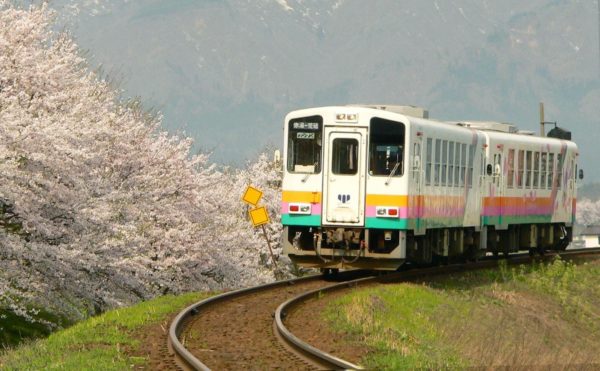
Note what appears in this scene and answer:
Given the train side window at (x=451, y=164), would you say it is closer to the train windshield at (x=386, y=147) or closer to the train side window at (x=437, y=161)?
the train side window at (x=437, y=161)

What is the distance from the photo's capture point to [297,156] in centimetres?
2511

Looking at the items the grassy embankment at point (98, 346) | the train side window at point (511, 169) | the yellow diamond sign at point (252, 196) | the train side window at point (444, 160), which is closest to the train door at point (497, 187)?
the train side window at point (511, 169)

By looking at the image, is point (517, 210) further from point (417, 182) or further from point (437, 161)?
point (417, 182)

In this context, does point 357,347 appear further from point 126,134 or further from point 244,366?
point 126,134

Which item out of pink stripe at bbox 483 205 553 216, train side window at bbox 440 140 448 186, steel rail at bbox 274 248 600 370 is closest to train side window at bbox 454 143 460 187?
train side window at bbox 440 140 448 186

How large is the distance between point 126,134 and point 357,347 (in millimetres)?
22854

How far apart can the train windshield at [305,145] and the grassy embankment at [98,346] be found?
242 inches

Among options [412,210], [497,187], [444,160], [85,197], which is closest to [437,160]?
[444,160]

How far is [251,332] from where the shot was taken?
1675 centimetres

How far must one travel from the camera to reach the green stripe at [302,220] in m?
24.8

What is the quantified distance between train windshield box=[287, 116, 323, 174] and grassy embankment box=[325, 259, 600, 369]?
3226 mm

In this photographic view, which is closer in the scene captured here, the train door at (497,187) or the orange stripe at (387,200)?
the orange stripe at (387,200)

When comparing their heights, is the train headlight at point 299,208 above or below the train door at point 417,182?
below

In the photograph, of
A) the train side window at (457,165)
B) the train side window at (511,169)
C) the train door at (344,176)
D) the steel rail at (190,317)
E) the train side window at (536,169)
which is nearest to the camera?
the steel rail at (190,317)
